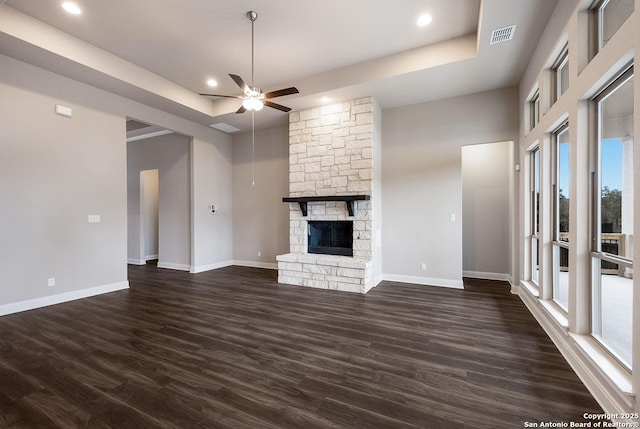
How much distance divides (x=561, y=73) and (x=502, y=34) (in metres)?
0.78

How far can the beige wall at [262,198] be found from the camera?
633cm

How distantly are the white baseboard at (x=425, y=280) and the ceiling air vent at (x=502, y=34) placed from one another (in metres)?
3.58

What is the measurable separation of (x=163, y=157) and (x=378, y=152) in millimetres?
5303

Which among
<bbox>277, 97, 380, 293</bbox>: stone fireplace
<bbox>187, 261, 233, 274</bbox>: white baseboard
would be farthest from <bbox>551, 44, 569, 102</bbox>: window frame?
<bbox>187, 261, 233, 274</bbox>: white baseboard

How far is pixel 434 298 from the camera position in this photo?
4.11 m

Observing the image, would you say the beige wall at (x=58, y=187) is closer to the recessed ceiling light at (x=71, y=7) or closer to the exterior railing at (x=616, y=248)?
the recessed ceiling light at (x=71, y=7)

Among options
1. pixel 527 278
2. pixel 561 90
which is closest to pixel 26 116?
pixel 561 90

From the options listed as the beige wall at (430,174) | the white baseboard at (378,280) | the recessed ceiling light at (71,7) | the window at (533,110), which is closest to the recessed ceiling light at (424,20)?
the beige wall at (430,174)

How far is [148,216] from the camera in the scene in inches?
300

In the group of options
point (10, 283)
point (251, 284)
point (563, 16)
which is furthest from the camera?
point (251, 284)

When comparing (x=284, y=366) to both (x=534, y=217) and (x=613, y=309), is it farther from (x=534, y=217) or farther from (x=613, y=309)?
(x=534, y=217)

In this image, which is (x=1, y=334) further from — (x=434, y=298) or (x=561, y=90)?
(x=561, y=90)

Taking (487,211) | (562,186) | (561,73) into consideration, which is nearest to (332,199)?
(562,186)

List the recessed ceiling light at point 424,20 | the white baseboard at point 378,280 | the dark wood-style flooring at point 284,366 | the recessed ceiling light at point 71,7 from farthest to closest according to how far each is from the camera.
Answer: the white baseboard at point 378,280
the recessed ceiling light at point 424,20
the recessed ceiling light at point 71,7
the dark wood-style flooring at point 284,366
